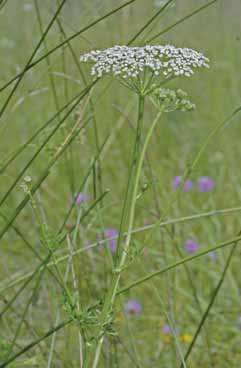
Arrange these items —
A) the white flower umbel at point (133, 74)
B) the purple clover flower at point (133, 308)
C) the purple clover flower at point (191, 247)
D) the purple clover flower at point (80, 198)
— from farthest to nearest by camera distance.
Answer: the purple clover flower at point (191, 247) < the purple clover flower at point (133, 308) < the purple clover flower at point (80, 198) < the white flower umbel at point (133, 74)

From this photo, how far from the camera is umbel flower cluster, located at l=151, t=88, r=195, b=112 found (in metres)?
0.71

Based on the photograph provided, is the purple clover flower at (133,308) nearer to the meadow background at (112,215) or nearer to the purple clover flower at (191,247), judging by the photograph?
the meadow background at (112,215)

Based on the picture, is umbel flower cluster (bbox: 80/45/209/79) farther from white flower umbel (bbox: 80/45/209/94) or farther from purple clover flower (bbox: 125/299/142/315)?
purple clover flower (bbox: 125/299/142/315)

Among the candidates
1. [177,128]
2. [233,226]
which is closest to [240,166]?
[233,226]

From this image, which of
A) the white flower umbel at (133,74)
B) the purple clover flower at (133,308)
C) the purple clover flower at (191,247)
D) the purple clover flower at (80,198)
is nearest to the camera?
the white flower umbel at (133,74)

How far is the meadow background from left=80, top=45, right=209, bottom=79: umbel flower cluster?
12 cm

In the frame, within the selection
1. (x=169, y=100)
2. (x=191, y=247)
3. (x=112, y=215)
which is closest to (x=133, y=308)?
(x=191, y=247)

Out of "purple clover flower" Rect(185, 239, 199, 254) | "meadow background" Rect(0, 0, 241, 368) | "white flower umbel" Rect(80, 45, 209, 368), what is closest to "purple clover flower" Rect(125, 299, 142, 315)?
"meadow background" Rect(0, 0, 241, 368)

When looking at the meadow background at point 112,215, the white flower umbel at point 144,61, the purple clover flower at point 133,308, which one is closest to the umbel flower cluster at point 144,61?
the white flower umbel at point 144,61

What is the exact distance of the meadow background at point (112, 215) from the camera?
3.07 feet

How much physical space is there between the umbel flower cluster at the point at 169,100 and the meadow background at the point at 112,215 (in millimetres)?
85

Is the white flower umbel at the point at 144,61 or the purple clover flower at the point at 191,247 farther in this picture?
the purple clover flower at the point at 191,247

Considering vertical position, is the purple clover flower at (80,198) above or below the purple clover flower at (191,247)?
below

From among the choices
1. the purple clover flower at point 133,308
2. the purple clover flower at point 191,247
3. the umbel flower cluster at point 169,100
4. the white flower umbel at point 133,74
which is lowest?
the white flower umbel at point 133,74
